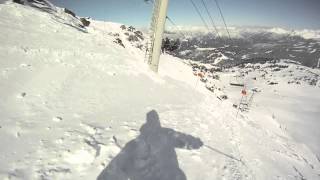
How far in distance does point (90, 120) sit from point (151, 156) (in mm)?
2179

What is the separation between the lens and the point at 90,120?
7.14m

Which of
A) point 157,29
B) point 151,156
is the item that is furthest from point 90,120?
point 157,29

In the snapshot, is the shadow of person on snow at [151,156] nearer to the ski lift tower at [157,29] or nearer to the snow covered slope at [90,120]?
the snow covered slope at [90,120]

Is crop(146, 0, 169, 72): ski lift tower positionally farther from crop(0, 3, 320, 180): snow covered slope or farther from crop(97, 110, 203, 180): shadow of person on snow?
crop(97, 110, 203, 180): shadow of person on snow

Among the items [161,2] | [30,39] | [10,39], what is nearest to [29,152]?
[10,39]

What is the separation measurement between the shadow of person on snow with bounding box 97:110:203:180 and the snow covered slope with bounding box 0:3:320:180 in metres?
0.21

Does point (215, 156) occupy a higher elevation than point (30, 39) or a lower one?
lower

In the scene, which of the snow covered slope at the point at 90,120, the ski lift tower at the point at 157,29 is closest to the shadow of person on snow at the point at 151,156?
the snow covered slope at the point at 90,120

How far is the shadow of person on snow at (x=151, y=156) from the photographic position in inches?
210

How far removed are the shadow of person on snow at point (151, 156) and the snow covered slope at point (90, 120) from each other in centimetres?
21

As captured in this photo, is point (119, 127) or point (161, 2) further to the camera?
point (161, 2)

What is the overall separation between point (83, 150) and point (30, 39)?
10.5m

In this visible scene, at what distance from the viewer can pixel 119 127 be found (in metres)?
7.17

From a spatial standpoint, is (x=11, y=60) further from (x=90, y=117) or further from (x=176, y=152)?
(x=176, y=152)
